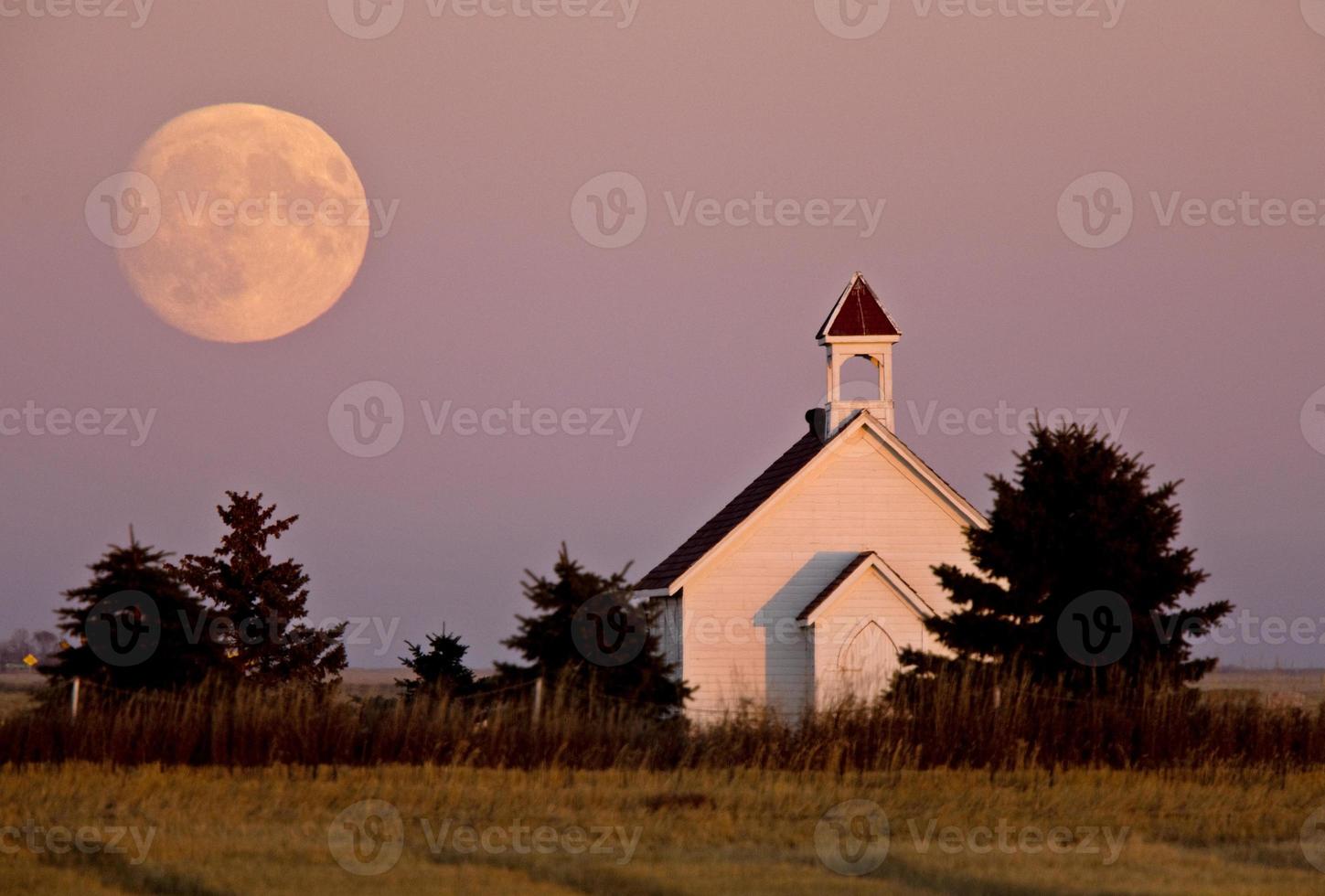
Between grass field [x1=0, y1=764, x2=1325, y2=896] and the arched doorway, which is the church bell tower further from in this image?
grass field [x1=0, y1=764, x2=1325, y2=896]

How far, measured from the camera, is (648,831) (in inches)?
651

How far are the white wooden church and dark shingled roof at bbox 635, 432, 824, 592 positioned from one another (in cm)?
16

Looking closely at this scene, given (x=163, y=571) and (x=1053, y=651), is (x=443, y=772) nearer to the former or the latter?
(x=163, y=571)

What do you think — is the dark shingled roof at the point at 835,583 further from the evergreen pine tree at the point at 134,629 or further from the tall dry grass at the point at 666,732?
the evergreen pine tree at the point at 134,629

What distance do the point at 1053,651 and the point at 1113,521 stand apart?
2382 millimetres

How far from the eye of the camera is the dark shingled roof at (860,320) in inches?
1516

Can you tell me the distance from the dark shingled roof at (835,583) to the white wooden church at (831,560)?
0.21ft

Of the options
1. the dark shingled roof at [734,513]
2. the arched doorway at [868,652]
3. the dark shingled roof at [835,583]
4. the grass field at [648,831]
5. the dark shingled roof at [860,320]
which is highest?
the dark shingled roof at [860,320]

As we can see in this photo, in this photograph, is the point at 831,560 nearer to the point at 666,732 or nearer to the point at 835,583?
the point at 835,583

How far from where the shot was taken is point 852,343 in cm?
3869

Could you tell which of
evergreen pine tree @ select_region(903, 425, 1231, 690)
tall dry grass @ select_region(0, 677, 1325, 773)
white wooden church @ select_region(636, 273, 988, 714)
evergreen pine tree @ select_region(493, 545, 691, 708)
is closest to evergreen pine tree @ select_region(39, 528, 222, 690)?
tall dry grass @ select_region(0, 677, 1325, 773)

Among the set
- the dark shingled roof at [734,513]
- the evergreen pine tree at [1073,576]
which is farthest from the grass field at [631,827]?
the dark shingled roof at [734,513]

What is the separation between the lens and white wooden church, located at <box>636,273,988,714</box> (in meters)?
36.8

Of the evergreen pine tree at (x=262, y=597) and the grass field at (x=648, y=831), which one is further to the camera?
the evergreen pine tree at (x=262, y=597)
